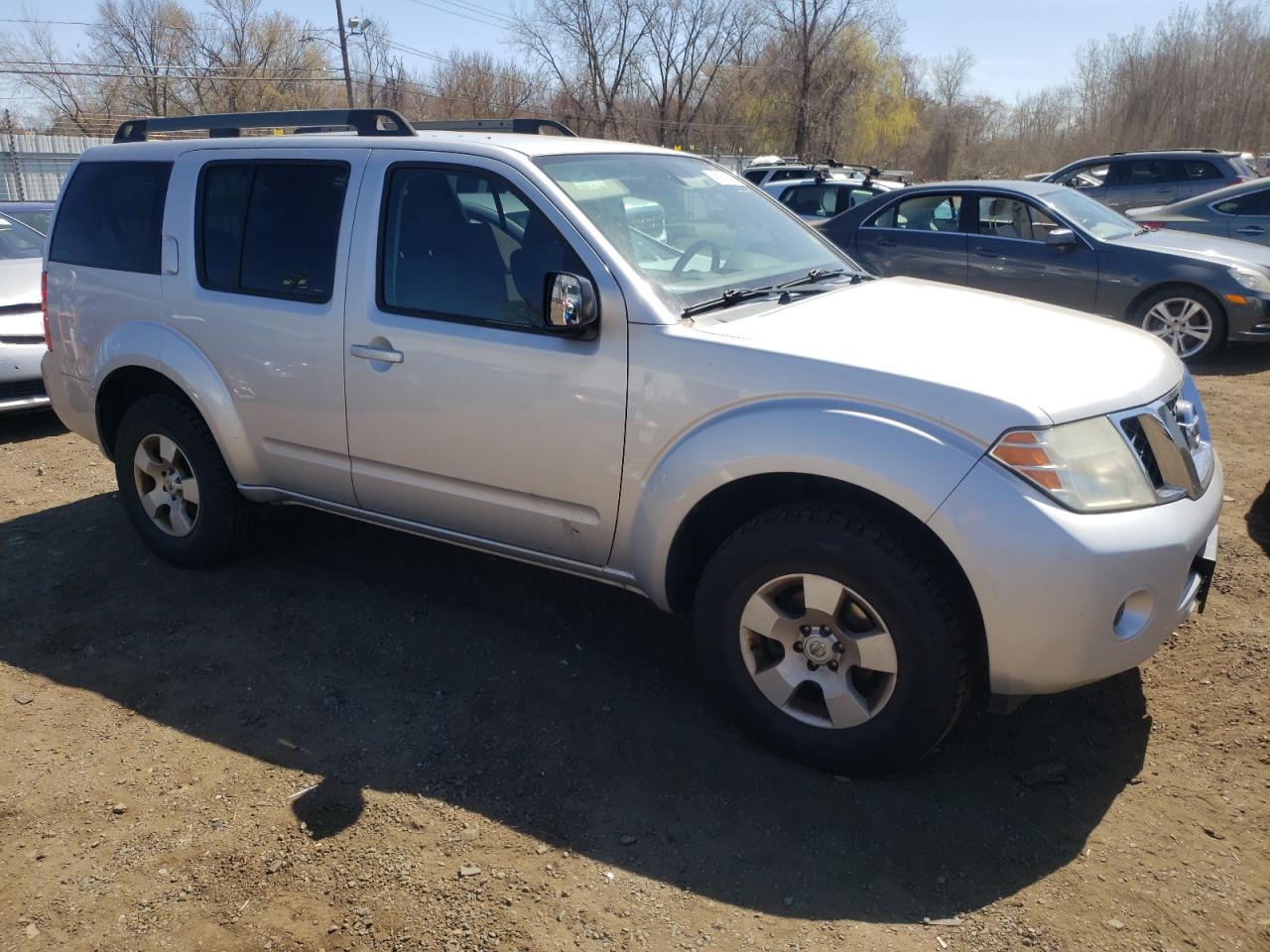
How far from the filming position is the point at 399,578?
4543mm

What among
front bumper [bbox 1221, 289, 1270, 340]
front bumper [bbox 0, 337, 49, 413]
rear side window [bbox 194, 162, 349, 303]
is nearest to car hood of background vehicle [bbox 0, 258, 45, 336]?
front bumper [bbox 0, 337, 49, 413]

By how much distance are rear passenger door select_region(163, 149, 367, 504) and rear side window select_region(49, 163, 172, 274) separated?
0.13m

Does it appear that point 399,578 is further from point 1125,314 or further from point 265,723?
point 1125,314

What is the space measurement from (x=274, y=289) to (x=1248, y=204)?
11.0 metres

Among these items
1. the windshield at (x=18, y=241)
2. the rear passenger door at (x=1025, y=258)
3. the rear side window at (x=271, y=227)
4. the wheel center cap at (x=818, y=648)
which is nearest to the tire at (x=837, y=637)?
the wheel center cap at (x=818, y=648)

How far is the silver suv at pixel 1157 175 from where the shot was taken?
1423 cm

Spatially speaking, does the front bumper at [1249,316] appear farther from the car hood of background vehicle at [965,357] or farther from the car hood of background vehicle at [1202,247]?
the car hood of background vehicle at [965,357]

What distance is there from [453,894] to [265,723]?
1.16 meters

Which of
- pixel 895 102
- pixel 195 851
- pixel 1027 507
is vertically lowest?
pixel 195 851

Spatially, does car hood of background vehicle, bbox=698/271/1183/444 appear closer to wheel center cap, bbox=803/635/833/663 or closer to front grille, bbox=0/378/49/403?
wheel center cap, bbox=803/635/833/663

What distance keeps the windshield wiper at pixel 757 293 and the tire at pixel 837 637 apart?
2.42ft

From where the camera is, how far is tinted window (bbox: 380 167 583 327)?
11.1 ft

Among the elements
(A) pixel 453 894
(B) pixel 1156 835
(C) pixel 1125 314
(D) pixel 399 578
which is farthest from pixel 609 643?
(C) pixel 1125 314

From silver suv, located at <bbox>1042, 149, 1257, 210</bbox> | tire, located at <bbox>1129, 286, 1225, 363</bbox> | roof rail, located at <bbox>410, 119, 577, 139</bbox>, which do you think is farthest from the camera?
silver suv, located at <bbox>1042, 149, 1257, 210</bbox>
